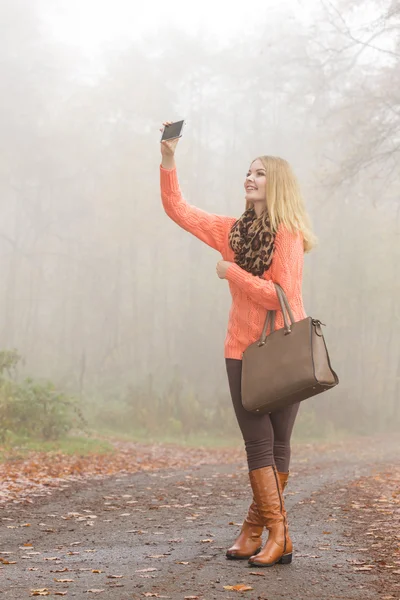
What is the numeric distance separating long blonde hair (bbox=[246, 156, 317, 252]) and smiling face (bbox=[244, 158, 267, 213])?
38 millimetres

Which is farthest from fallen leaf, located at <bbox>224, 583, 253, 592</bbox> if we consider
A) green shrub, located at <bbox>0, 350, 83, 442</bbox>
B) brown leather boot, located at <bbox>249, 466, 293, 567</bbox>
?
green shrub, located at <bbox>0, 350, 83, 442</bbox>

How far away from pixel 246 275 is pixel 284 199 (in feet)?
1.66

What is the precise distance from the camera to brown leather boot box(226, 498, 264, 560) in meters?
4.46

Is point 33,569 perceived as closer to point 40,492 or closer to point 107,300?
point 40,492

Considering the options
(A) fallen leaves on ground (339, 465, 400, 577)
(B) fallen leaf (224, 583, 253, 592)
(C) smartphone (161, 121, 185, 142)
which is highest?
(C) smartphone (161, 121, 185, 142)

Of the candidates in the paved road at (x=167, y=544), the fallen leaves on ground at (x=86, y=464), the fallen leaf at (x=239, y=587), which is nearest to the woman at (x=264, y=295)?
the paved road at (x=167, y=544)

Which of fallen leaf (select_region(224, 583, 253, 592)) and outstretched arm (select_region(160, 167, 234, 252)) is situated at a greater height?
outstretched arm (select_region(160, 167, 234, 252))

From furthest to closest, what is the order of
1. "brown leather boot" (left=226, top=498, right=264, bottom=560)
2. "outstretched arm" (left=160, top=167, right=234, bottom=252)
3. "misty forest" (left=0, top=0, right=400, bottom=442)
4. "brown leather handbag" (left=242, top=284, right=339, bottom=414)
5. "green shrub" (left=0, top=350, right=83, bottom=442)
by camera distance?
"misty forest" (left=0, top=0, right=400, bottom=442), "green shrub" (left=0, top=350, right=83, bottom=442), "outstretched arm" (left=160, top=167, right=234, bottom=252), "brown leather boot" (left=226, top=498, right=264, bottom=560), "brown leather handbag" (left=242, top=284, right=339, bottom=414)

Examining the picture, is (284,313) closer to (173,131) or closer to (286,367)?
(286,367)

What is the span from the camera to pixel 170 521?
21.2ft

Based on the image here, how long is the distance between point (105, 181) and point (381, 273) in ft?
42.9

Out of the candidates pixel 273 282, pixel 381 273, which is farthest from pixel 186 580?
pixel 381 273

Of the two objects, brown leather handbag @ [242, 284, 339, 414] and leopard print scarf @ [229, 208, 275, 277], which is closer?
brown leather handbag @ [242, 284, 339, 414]

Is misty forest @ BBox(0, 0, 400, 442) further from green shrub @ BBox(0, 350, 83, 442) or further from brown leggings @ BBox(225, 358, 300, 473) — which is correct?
brown leggings @ BBox(225, 358, 300, 473)
